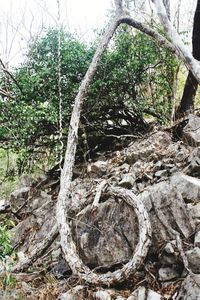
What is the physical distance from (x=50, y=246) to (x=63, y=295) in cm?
141

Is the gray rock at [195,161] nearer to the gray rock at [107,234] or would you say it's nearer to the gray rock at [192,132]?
the gray rock at [192,132]

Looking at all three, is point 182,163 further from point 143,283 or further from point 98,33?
point 98,33

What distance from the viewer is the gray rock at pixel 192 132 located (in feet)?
20.7

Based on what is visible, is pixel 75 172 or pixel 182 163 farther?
pixel 75 172

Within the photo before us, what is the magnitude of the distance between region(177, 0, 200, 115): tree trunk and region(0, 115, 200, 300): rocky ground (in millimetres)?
1692

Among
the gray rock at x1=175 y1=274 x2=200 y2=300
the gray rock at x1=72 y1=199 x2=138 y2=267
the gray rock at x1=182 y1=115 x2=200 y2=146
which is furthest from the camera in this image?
the gray rock at x1=182 y1=115 x2=200 y2=146

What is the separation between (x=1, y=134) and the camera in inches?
297

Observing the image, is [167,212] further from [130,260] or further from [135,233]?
[130,260]

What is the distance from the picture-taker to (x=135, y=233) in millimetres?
4516

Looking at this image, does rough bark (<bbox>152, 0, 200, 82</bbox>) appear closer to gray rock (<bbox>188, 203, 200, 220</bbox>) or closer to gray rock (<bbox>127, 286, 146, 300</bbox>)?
gray rock (<bbox>188, 203, 200, 220</bbox>)

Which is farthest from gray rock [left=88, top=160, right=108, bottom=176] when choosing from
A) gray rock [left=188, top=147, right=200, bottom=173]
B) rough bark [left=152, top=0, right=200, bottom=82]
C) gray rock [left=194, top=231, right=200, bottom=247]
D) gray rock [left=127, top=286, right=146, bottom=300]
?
gray rock [left=127, top=286, right=146, bottom=300]

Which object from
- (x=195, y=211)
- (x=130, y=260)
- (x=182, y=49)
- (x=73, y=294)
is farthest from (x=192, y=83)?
(x=73, y=294)

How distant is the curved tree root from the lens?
4098mm

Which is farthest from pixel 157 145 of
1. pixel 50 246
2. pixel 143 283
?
pixel 143 283
